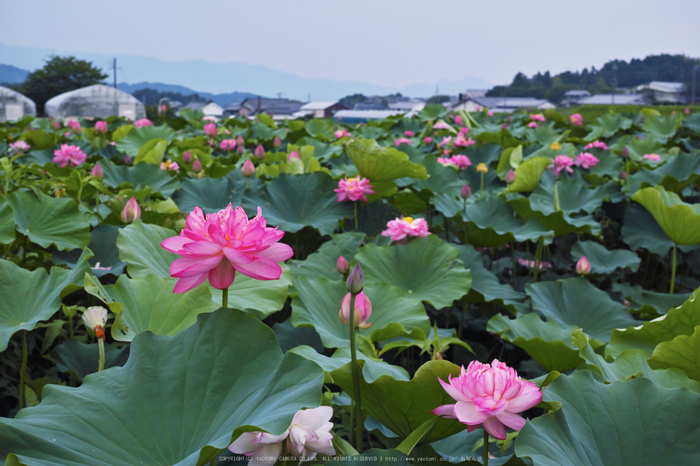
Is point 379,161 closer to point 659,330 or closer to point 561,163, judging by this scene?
point 659,330

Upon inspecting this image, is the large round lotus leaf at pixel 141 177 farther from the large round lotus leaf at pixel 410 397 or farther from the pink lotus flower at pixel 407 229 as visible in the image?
the large round lotus leaf at pixel 410 397

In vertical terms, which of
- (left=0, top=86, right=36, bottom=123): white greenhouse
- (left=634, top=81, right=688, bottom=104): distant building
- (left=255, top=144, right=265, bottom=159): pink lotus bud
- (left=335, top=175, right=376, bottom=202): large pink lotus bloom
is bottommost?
(left=335, top=175, right=376, bottom=202): large pink lotus bloom

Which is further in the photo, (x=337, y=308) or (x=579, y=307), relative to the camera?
(x=579, y=307)

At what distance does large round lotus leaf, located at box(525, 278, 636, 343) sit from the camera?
1.60 metres

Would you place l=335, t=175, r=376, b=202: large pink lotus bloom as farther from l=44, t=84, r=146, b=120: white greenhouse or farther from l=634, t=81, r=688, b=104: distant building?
l=634, t=81, r=688, b=104: distant building

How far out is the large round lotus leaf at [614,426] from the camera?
2.17ft

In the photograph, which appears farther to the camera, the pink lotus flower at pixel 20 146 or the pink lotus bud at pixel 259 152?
the pink lotus flower at pixel 20 146

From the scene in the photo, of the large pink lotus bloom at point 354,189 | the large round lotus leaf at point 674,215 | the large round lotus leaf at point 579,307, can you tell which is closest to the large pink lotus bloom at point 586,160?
the large round lotus leaf at point 674,215

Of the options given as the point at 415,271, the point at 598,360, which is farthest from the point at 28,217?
the point at 598,360

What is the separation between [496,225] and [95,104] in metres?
14.1

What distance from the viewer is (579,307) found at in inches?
66.4

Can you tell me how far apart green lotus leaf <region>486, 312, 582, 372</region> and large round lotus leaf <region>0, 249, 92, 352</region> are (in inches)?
39.8

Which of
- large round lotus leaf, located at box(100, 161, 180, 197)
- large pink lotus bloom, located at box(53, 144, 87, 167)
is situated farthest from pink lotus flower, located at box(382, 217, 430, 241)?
large pink lotus bloom, located at box(53, 144, 87, 167)

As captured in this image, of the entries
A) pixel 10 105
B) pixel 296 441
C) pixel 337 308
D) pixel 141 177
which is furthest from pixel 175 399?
pixel 10 105
